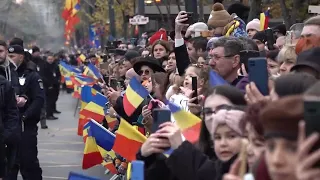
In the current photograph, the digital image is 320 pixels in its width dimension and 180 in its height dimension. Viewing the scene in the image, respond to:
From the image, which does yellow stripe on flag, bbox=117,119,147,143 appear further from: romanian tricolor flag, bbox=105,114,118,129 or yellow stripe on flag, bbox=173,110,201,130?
romanian tricolor flag, bbox=105,114,118,129

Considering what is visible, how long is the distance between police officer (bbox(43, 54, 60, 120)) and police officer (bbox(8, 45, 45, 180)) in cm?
1328

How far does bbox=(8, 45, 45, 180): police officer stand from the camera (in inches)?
449

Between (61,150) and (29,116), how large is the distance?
5.63m

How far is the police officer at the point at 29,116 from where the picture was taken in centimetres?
1140

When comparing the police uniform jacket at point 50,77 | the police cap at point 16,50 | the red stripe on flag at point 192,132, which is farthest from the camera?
the police uniform jacket at point 50,77

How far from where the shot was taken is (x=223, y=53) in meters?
6.57

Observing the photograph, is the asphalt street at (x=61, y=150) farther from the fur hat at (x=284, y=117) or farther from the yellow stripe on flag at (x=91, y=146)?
the fur hat at (x=284, y=117)

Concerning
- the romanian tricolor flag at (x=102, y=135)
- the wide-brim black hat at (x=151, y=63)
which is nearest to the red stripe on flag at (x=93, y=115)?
the wide-brim black hat at (x=151, y=63)

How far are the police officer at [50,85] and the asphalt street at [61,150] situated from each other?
40 centimetres

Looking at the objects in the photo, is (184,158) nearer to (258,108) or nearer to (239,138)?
(239,138)

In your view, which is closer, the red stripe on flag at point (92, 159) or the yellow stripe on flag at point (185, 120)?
the yellow stripe on flag at point (185, 120)

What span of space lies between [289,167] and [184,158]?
144 centimetres

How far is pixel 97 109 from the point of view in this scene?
36.1 feet

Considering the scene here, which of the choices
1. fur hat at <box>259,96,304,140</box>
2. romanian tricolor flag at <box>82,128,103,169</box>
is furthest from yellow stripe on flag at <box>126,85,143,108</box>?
fur hat at <box>259,96,304,140</box>
